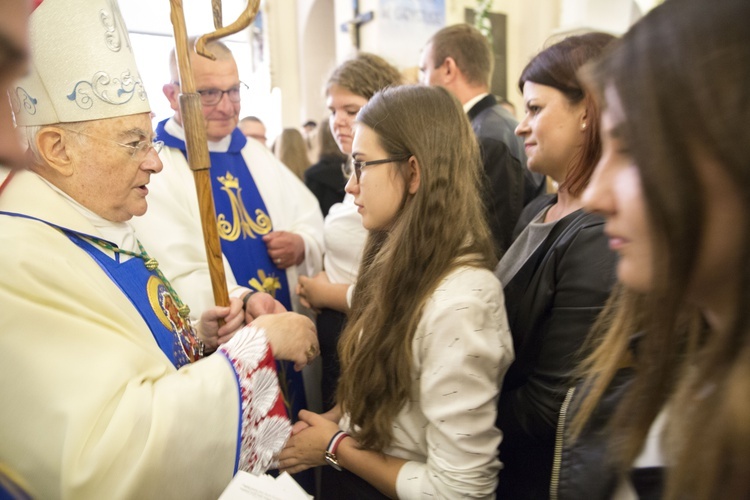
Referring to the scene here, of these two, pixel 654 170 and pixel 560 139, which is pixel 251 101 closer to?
pixel 560 139

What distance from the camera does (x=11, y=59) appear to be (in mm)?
576

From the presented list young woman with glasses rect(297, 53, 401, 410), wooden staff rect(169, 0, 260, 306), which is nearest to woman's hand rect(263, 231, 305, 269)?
young woman with glasses rect(297, 53, 401, 410)

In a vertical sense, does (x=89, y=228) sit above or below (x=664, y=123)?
below

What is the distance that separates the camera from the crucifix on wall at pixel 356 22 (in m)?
6.88

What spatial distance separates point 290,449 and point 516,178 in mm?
1756

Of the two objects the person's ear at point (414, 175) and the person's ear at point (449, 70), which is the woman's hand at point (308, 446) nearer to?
the person's ear at point (414, 175)

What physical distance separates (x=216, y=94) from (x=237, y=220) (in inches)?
24.3

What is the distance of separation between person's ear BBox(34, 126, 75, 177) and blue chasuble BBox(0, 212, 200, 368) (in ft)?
0.64

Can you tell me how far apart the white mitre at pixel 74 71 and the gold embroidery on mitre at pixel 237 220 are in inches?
37.2

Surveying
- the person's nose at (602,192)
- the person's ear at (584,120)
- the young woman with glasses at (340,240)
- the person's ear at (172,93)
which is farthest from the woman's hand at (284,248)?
the person's nose at (602,192)

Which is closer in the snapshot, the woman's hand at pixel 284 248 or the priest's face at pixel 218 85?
the priest's face at pixel 218 85

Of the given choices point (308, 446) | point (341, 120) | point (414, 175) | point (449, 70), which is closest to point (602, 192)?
point (414, 175)

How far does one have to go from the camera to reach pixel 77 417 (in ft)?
3.71

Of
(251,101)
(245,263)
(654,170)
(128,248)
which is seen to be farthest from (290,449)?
(251,101)
